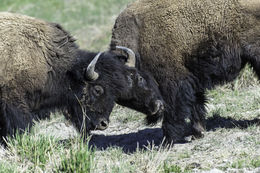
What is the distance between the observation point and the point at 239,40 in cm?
675

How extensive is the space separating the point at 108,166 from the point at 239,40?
2781 mm

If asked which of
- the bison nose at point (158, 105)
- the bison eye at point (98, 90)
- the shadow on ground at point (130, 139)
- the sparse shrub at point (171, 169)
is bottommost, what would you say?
the shadow on ground at point (130, 139)

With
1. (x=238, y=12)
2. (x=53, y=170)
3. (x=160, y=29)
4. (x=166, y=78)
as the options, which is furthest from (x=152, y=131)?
(x=53, y=170)

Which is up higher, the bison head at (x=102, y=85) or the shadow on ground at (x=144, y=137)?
the bison head at (x=102, y=85)

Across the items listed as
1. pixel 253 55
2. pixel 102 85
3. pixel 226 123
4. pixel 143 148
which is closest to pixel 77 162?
pixel 143 148

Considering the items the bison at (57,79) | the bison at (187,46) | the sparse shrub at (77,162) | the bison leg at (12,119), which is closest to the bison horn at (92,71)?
the bison at (57,79)

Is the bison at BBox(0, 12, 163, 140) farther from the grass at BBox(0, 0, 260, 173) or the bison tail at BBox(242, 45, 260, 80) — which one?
the bison tail at BBox(242, 45, 260, 80)

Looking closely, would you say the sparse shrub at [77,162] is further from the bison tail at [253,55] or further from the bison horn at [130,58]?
the bison tail at [253,55]

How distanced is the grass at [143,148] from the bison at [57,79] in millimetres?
377

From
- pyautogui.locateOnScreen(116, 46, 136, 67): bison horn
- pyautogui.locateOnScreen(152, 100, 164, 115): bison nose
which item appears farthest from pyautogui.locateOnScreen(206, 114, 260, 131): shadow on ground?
pyautogui.locateOnScreen(116, 46, 136, 67): bison horn

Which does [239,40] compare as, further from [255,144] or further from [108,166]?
[108,166]

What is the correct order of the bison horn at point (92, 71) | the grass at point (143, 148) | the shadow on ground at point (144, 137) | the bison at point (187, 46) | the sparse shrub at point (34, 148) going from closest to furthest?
1. the grass at point (143, 148)
2. the sparse shrub at point (34, 148)
3. the bison horn at point (92, 71)
4. the bison at point (187, 46)
5. the shadow on ground at point (144, 137)

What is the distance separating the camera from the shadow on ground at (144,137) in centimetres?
731

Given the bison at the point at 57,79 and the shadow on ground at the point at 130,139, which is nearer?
the bison at the point at 57,79
